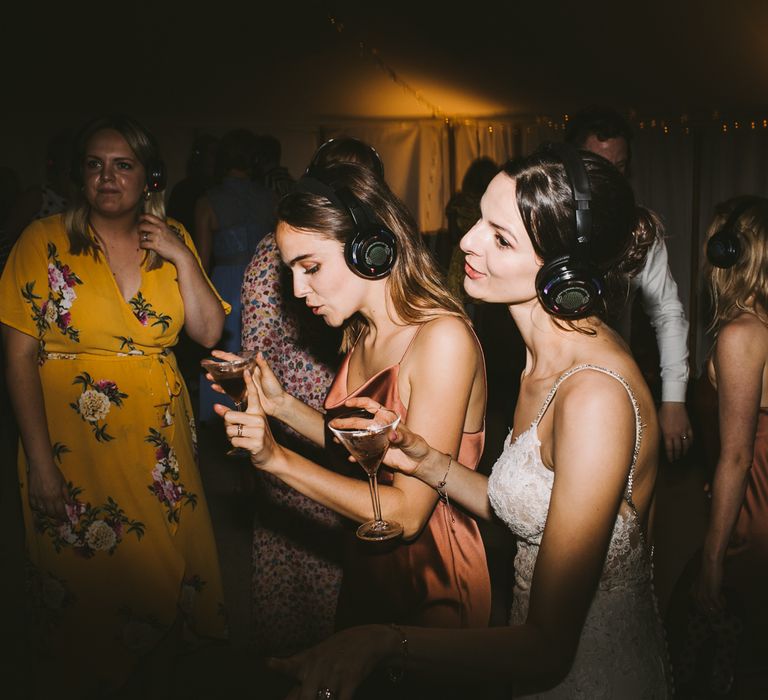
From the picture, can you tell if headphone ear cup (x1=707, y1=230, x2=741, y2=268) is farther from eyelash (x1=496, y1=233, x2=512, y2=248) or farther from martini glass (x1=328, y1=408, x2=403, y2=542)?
martini glass (x1=328, y1=408, x2=403, y2=542)

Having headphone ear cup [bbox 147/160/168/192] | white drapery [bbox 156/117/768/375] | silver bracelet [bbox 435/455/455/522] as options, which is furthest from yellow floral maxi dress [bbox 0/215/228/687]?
white drapery [bbox 156/117/768/375]

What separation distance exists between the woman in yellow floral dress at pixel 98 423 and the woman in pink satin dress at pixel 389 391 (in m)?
0.69

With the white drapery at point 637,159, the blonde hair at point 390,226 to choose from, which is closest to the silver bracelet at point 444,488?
the blonde hair at point 390,226

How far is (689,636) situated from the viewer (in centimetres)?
230

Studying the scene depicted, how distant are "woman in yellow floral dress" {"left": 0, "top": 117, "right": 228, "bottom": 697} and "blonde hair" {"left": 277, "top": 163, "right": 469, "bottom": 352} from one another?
0.85 m

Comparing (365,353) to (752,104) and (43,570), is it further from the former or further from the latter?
(752,104)

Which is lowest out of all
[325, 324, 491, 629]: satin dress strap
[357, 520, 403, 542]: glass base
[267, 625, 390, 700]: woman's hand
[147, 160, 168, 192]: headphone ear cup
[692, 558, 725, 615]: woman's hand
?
[692, 558, 725, 615]: woman's hand

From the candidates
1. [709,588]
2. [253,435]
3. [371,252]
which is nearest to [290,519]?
[253,435]

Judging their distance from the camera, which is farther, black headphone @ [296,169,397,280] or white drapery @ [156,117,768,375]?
white drapery @ [156,117,768,375]

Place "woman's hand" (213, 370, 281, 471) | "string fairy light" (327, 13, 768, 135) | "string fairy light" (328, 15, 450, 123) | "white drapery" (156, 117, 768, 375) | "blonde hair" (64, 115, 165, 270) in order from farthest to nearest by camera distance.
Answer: "white drapery" (156, 117, 768, 375) < "string fairy light" (327, 13, 768, 135) < "string fairy light" (328, 15, 450, 123) < "blonde hair" (64, 115, 165, 270) < "woman's hand" (213, 370, 281, 471)

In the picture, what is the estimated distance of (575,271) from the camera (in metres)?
1.36

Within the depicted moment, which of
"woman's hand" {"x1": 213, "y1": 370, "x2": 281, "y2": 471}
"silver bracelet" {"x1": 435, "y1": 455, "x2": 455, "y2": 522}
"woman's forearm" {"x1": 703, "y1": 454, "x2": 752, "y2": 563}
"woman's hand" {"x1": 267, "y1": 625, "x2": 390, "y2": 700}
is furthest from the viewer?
"woman's forearm" {"x1": 703, "y1": 454, "x2": 752, "y2": 563}

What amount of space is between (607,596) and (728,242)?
4.48 ft

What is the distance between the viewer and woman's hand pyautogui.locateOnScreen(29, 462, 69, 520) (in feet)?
7.29
